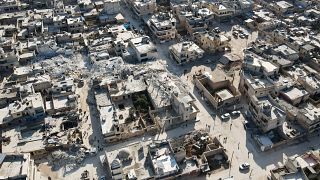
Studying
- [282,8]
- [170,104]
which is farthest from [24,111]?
[282,8]

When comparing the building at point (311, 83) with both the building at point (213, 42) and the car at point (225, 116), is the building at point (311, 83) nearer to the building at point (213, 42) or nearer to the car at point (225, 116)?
the car at point (225, 116)

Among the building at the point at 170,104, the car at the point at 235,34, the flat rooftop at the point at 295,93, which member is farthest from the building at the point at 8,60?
the flat rooftop at the point at 295,93

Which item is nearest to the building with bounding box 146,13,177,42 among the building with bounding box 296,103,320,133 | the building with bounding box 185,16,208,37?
the building with bounding box 185,16,208,37

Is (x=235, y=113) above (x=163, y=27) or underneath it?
underneath

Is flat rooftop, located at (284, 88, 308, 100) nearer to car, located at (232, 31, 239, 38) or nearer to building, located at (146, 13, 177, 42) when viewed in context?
car, located at (232, 31, 239, 38)

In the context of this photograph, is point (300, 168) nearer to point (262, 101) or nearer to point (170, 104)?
point (262, 101)
